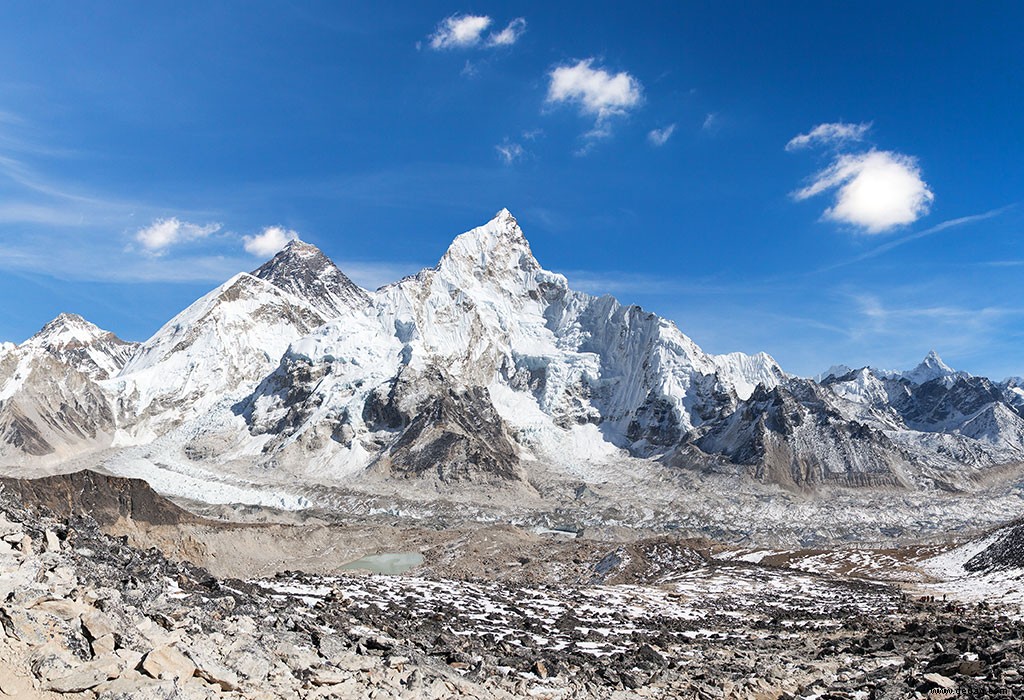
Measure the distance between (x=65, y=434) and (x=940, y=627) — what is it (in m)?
198

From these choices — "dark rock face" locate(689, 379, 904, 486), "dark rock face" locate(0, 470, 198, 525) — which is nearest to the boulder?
"dark rock face" locate(0, 470, 198, 525)

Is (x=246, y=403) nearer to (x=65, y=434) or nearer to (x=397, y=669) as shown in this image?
(x=65, y=434)

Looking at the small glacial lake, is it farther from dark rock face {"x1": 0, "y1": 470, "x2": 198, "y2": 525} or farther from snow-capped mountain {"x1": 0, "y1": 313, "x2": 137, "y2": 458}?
snow-capped mountain {"x1": 0, "y1": 313, "x2": 137, "y2": 458}

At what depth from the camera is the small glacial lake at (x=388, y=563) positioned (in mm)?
68375

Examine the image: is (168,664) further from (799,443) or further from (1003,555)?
(799,443)

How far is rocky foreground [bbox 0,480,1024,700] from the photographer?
12.0 meters

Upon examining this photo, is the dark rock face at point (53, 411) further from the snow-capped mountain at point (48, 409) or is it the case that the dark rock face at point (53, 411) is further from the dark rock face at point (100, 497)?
the dark rock face at point (100, 497)

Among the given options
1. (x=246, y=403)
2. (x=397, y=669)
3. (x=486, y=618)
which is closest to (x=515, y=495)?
(x=246, y=403)

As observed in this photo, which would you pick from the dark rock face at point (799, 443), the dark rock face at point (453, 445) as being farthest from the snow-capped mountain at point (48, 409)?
the dark rock face at point (799, 443)

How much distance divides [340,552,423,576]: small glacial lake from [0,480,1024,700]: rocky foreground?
40.1m

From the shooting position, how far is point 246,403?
626 feet

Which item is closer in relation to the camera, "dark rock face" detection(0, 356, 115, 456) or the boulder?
the boulder

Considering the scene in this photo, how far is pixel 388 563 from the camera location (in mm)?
71625

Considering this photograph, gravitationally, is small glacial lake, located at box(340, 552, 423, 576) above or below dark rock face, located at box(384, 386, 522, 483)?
below
